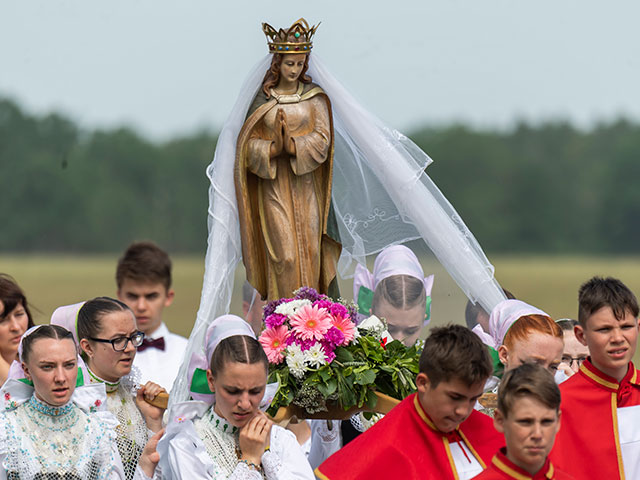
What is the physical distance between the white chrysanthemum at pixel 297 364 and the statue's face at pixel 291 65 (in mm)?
1862

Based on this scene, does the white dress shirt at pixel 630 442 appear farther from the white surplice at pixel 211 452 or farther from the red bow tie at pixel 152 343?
the red bow tie at pixel 152 343

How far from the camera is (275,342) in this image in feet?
21.0

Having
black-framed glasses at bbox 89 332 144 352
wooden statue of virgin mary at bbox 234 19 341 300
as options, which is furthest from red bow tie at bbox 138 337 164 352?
black-framed glasses at bbox 89 332 144 352

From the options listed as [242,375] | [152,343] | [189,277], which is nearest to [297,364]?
[242,375]

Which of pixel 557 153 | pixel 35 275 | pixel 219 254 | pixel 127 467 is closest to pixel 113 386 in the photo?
pixel 127 467

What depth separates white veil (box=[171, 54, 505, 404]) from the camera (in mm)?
7098

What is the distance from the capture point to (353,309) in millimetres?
6738

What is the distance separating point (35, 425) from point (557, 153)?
176 feet

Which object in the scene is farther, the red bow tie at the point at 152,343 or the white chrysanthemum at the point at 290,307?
the red bow tie at the point at 152,343

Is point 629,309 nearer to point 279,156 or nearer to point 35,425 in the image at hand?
point 279,156

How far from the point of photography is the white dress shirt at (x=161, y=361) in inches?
326

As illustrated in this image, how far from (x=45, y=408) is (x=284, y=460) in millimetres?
1246

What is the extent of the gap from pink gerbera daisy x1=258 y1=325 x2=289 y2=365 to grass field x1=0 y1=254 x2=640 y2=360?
76.3ft

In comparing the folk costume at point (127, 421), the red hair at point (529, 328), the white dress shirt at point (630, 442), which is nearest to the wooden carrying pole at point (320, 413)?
the folk costume at point (127, 421)
